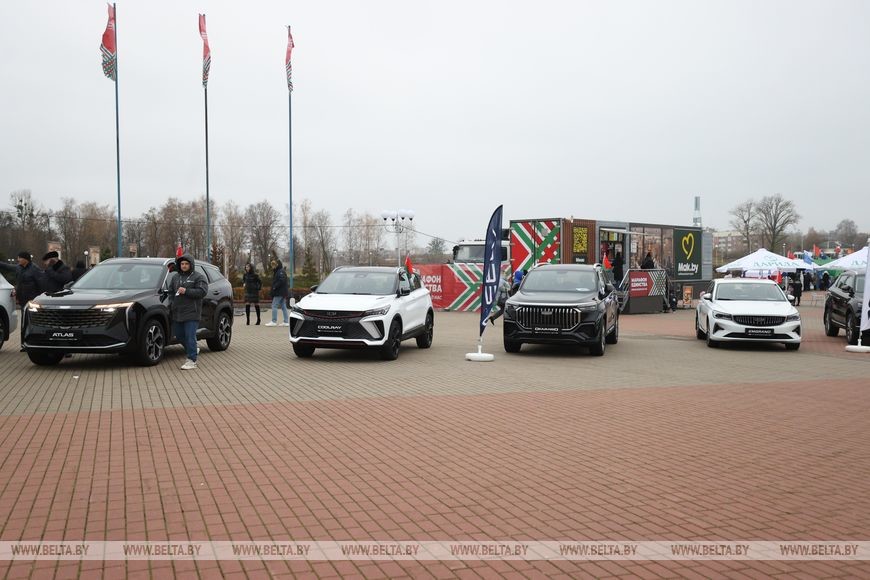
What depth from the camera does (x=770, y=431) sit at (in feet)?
26.2

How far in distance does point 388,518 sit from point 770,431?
15.5 ft

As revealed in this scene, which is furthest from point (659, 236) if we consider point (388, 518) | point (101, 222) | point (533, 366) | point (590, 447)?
point (101, 222)

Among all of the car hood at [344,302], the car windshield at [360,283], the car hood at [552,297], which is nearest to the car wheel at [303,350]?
the car hood at [344,302]

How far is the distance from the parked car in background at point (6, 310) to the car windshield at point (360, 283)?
5868 mm

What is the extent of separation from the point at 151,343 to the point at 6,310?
158 inches

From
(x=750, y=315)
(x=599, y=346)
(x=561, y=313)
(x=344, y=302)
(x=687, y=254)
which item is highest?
(x=687, y=254)

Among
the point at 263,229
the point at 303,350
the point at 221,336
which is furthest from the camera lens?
the point at 263,229

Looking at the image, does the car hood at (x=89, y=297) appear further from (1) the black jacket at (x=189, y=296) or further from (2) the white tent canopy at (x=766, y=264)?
(2) the white tent canopy at (x=766, y=264)

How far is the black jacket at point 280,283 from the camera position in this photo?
21562mm

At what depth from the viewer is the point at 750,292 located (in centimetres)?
1789

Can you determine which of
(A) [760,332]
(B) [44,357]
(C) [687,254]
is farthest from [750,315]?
(C) [687,254]

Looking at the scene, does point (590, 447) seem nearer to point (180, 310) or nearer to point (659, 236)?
point (180, 310)

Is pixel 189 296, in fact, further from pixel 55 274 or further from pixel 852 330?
pixel 852 330

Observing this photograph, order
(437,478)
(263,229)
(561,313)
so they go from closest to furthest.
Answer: (437,478) → (561,313) → (263,229)
